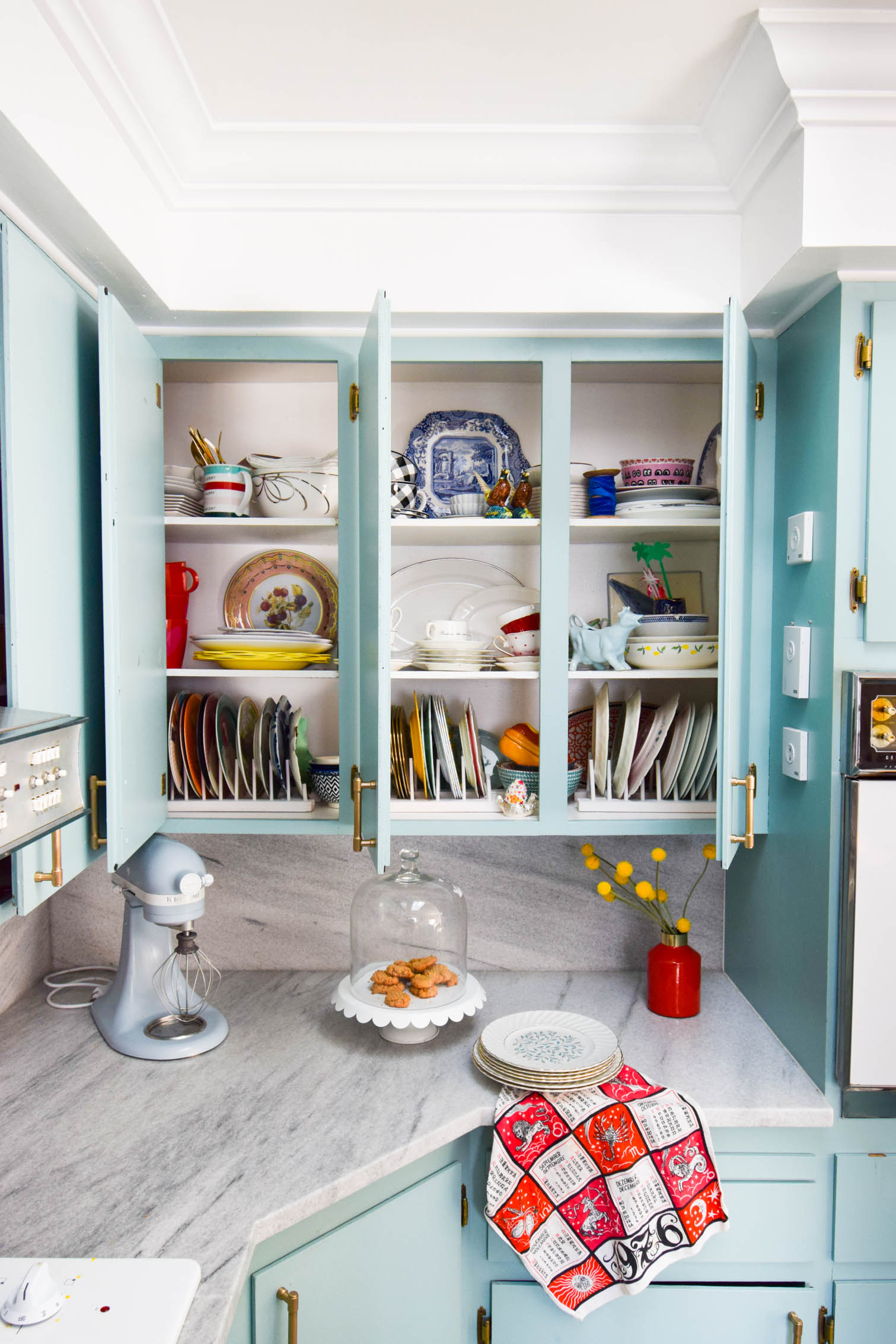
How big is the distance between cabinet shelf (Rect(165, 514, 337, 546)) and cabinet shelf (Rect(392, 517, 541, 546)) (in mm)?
154

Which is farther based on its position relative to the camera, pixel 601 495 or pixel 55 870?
pixel 601 495

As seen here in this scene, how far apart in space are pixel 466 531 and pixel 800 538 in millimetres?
655

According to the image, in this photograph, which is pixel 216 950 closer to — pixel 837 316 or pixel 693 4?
pixel 837 316

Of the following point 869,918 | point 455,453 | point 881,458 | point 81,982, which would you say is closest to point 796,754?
point 869,918

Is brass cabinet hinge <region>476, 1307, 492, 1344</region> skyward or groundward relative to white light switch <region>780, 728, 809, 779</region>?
groundward

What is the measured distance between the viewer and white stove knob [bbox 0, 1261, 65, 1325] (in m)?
0.94

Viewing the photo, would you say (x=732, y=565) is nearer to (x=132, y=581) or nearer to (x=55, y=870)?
(x=132, y=581)

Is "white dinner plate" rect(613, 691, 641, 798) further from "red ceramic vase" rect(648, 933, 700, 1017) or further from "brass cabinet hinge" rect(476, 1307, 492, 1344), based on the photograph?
"brass cabinet hinge" rect(476, 1307, 492, 1344)

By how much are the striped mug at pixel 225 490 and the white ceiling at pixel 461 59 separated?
61 centimetres

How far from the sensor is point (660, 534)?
1896 mm

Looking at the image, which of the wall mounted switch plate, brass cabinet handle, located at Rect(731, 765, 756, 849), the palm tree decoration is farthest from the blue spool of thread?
brass cabinet handle, located at Rect(731, 765, 756, 849)

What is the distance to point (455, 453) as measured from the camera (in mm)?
1938

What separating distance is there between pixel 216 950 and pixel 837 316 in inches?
71.9

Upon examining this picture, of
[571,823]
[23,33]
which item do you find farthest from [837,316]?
[23,33]
